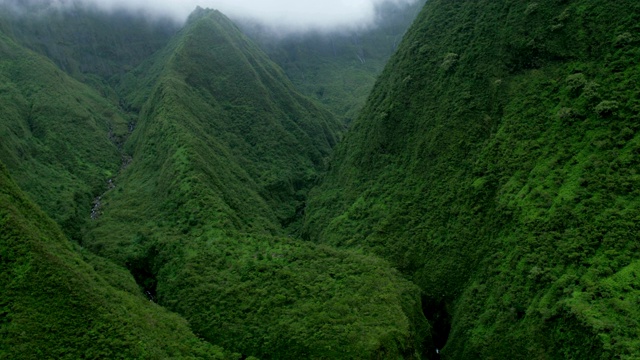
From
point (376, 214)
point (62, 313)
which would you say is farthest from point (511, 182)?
point (62, 313)

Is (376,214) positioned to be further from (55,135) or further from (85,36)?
(85,36)

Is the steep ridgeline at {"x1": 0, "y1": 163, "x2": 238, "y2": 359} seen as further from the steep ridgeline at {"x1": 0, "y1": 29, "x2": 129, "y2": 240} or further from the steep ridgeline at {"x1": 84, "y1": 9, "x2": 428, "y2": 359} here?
the steep ridgeline at {"x1": 0, "y1": 29, "x2": 129, "y2": 240}

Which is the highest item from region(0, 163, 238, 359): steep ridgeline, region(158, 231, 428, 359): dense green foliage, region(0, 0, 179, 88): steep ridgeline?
region(0, 0, 179, 88): steep ridgeline

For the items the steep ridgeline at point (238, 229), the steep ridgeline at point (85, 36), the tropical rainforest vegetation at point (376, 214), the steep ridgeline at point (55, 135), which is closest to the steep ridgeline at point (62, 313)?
the tropical rainforest vegetation at point (376, 214)

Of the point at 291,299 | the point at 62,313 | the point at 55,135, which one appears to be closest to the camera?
the point at 62,313

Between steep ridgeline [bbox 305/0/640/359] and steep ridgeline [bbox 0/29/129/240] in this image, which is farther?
steep ridgeline [bbox 0/29/129/240]

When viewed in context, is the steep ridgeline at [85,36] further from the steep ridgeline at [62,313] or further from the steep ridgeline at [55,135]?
the steep ridgeline at [62,313]

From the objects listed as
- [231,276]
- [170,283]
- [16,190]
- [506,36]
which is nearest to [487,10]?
[506,36]

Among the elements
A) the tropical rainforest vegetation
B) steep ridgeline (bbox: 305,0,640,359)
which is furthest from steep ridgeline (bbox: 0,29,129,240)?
steep ridgeline (bbox: 305,0,640,359)
